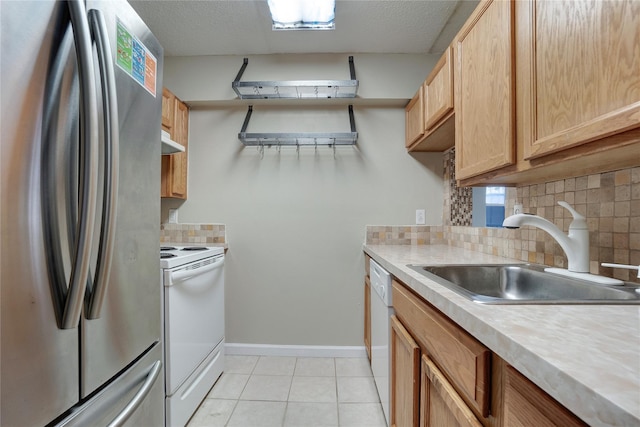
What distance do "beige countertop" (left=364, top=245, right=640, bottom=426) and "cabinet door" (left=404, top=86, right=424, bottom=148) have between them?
1.51 m

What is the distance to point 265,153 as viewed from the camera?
229 centimetres

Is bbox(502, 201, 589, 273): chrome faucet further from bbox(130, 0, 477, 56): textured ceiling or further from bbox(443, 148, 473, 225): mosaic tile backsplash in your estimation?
bbox(130, 0, 477, 56): textured ceiling

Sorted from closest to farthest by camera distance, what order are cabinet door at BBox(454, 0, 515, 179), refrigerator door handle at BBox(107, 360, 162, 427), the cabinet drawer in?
the cabinet drawer
refrigerator door handle at BBox(107, 360, 162, 427)
cabinet door at BBox(454, 0, 515, 179)

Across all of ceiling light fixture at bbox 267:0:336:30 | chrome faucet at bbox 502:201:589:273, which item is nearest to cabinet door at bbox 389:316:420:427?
chrome faucet at bbox 502:201:589:273

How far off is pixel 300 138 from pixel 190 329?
58.3 inches

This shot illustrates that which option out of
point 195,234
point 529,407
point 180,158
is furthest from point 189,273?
point 529,407

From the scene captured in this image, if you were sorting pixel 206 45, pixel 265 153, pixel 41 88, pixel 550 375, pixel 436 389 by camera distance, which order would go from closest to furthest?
pixel 550 375, pixel 41 88, pixel 436 389, pixel 206 45, pixel 265 153

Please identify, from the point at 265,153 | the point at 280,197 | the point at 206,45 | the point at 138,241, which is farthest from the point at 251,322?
the point at 206,45

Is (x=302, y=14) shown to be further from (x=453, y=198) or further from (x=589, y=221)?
(x=589, y=221)

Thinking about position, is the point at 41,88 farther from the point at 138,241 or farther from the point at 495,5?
the point at 495,5

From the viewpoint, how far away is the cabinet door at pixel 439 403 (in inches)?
25.8

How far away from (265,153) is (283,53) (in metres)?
0.81

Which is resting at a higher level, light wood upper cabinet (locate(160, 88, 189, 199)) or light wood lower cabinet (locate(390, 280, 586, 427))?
light wood upper cabinet (locate(160, 88, 189, 199))

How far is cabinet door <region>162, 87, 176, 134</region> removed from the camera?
6.54 feet
